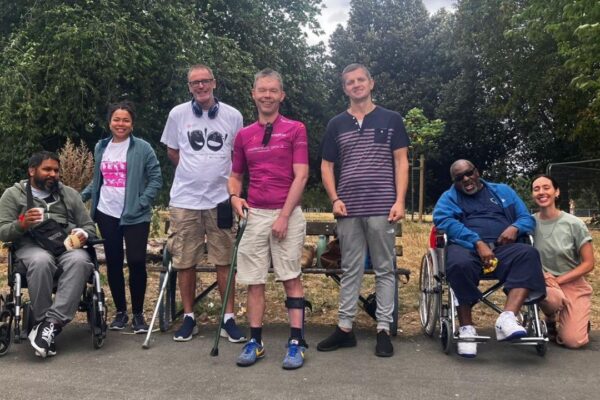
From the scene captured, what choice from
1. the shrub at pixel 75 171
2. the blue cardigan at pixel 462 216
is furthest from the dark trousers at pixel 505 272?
the shrub at pixel 75 171

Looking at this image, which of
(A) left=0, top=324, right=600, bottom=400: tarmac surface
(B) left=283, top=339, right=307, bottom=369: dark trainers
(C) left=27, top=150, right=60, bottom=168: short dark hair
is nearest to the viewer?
(A) left=0, top=324, right=600, bottom=400: tarmac surface

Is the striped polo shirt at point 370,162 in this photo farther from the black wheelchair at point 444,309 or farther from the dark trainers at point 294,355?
the dark trainers at point 294,355

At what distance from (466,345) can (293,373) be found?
118cm

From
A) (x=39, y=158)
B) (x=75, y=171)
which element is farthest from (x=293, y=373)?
(x=75, y=171)

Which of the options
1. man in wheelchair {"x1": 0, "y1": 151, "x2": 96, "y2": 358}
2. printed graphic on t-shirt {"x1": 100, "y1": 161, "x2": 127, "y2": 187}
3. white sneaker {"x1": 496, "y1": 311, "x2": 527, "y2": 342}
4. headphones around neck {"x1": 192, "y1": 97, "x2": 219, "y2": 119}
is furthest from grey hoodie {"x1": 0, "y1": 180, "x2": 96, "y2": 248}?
white sneaker {"x1": 496, "y1": 311, "x2": 527, "y2": 342}

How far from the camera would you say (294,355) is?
12.9 ft

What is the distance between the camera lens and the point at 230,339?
4.52m

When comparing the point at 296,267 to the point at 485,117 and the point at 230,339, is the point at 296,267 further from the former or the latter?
the point at 485,117

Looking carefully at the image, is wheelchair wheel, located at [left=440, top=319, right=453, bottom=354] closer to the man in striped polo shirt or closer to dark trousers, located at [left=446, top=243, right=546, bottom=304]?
dark trousers, located at [left=446, top=243, right=546, bottom=304]

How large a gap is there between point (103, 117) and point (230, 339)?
45.5ft

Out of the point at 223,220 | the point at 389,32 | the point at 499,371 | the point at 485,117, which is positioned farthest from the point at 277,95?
the point at 389,32

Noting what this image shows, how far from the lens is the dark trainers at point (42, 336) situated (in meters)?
3.94

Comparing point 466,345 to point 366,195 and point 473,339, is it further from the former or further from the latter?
point 366,195

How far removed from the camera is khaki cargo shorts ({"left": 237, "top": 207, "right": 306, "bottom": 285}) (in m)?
4.05
